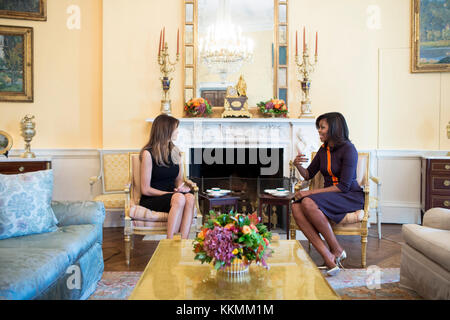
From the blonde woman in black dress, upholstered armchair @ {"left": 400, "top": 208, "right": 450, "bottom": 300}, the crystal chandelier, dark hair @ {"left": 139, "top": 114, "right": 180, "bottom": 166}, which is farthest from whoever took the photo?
the crystal chandelier

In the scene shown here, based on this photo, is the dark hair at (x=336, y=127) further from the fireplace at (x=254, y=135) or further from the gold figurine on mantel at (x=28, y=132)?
the gold figurine on mantel at (x=28, y=132)

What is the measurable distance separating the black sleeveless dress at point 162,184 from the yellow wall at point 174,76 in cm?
156

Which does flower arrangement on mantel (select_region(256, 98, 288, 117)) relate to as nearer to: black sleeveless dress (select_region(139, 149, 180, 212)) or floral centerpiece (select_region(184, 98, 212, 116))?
floral centerpiece (select_region(184, 98, 212, 116))

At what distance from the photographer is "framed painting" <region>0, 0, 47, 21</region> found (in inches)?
187

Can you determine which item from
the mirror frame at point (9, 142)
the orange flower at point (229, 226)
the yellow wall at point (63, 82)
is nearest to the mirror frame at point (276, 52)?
the yellow wall at point (63, 82)

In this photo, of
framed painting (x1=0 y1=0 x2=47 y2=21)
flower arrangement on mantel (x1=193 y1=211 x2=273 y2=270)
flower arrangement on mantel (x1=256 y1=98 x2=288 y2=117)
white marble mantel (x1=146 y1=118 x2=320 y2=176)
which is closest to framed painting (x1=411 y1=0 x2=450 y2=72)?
white marble mantel (x1=146 y1=118 x2=320 y2=176)

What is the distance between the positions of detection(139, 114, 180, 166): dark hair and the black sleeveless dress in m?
0.05

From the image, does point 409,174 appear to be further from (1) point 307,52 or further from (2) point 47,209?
(2) point 47,209

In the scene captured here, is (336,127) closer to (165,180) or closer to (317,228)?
(317,228)

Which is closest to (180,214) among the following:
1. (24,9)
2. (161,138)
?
(161,138)

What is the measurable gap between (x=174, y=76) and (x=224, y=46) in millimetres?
759

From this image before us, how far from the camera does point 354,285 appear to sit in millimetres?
2750

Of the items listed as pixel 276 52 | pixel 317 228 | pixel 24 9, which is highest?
pixel 24 9
